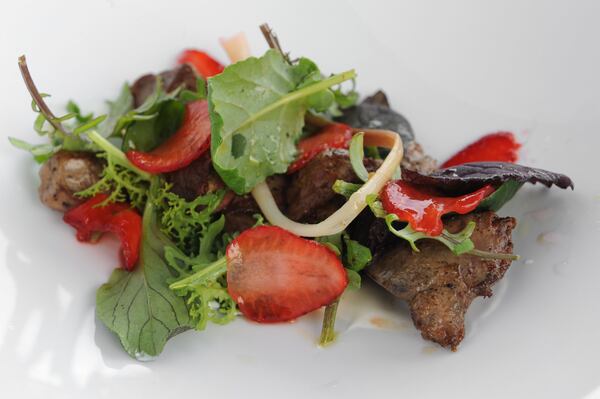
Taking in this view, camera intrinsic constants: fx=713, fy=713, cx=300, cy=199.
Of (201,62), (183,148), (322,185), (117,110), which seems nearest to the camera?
(322,185)

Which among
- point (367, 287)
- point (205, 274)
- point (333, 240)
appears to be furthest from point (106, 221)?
point (367, 287)

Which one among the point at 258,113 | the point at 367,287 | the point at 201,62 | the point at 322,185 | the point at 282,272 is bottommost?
the point at 367,287

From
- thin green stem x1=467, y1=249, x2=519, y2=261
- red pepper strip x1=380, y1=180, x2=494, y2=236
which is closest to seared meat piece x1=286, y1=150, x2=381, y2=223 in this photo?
red pepper strip x1=380, y1=180, x2=494, y2=236

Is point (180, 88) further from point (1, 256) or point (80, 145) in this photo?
point (1, 256)

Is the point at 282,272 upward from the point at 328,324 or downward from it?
upward

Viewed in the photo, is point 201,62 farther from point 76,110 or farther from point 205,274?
point 205,274

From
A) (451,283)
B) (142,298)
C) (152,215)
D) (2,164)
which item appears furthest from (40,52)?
(451,283)

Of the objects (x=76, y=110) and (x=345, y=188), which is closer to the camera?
(x=345, y=188)

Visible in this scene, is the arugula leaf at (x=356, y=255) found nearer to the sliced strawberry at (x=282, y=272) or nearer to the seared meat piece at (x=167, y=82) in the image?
the sliced strawberry at (x=282, y=272)

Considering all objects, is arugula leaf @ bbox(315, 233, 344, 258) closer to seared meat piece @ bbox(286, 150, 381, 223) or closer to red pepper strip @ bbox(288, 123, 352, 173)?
seared meat piece @ bbox(286, 150, 381, 223)
